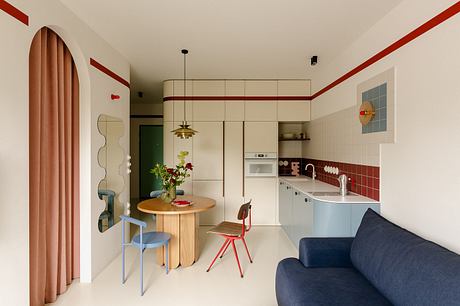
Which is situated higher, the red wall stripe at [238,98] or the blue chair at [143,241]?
the red wall stripe at [238,98]

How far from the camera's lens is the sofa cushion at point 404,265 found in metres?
1.34

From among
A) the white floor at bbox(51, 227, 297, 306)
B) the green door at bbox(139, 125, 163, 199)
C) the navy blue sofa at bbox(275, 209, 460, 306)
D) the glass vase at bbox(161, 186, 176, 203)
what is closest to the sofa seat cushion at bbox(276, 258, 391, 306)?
the navy blue sofa at bbox(275, 209, 460, 306)

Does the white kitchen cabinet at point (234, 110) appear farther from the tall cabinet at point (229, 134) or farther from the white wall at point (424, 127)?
the white wall at point (424, 127)

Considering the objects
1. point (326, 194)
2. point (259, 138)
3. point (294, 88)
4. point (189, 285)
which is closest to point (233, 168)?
point (259, 138)

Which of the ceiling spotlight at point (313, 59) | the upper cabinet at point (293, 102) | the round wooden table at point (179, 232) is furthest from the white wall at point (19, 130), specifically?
the upper cabinet at point (293, 102)

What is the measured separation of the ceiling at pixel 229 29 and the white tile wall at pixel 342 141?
92cm

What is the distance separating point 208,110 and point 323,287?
3.62 metres

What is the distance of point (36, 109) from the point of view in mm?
2148

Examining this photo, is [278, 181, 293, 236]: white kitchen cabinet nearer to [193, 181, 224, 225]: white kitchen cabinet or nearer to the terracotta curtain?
[193, 181, 224, 225]: white kitchen cabinet

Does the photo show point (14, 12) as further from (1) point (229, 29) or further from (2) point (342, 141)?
(2) point (342, 141)

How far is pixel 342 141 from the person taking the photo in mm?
3541

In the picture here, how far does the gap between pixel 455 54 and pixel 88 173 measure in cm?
336

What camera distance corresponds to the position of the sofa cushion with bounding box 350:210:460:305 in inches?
52.8

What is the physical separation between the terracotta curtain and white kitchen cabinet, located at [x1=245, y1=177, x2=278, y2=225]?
2.88 meters
